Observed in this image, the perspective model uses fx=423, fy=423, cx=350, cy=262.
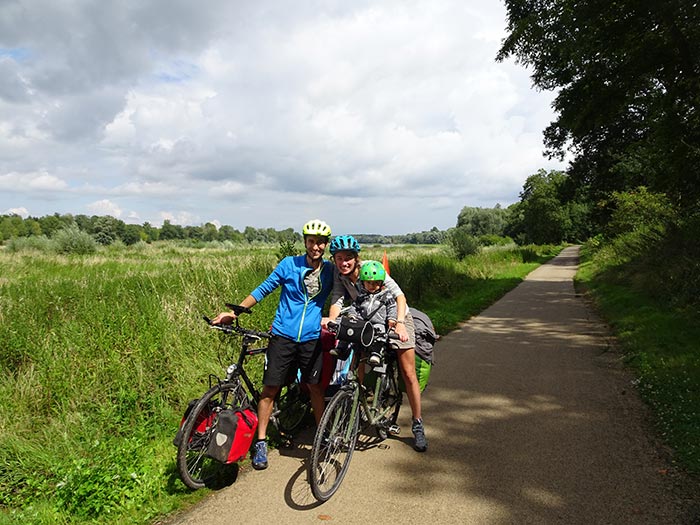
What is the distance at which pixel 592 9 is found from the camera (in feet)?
31.0

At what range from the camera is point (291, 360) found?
12.4 feet

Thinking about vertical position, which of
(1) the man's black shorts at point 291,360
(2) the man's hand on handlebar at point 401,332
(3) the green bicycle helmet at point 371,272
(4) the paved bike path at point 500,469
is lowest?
(4) the paved bike path at point 500,469

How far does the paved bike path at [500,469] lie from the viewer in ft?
9.88

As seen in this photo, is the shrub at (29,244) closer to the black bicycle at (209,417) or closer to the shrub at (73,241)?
the shrub at (73,241)

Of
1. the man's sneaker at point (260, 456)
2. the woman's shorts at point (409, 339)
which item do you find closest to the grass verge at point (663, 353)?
the woman's shorts at point (409, 339)

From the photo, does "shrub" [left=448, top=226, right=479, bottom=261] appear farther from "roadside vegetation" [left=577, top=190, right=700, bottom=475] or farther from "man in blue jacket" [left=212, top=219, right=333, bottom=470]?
"man in blue jacket" [left=212, top=219, right=333, bottom=470]

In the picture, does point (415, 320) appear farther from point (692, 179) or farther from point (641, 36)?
point (641, 36)

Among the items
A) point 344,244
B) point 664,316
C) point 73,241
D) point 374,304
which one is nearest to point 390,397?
point 374,304

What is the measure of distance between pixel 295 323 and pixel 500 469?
2.15 meters

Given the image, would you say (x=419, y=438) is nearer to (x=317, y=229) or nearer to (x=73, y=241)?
(x=317, y=229)

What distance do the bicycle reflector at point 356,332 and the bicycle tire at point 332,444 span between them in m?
0.41

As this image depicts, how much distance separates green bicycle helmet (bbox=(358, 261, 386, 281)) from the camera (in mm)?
3788

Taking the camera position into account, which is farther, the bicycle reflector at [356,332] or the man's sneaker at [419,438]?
the man's sneaker at [419,438]

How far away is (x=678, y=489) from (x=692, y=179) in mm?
8574
